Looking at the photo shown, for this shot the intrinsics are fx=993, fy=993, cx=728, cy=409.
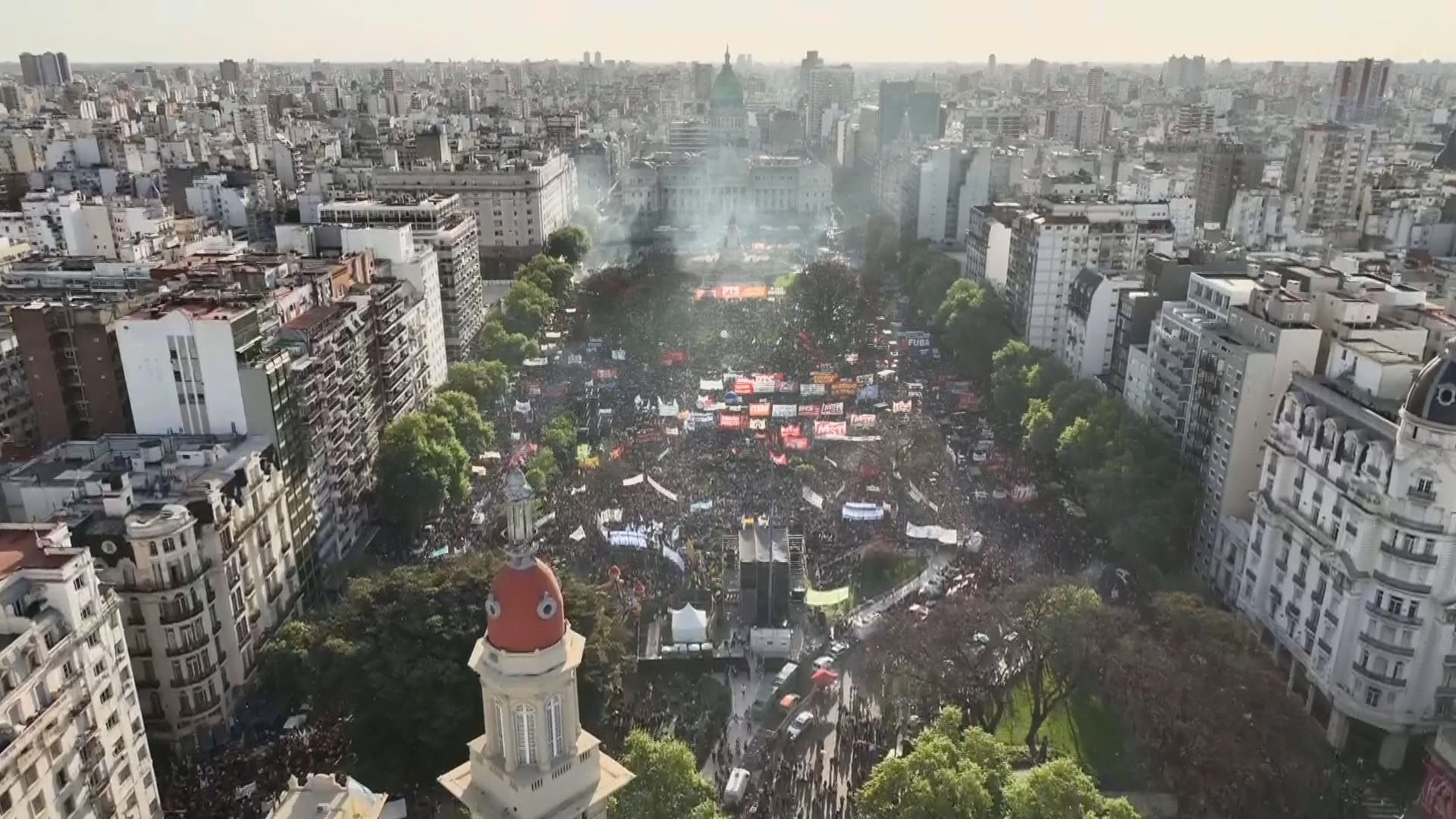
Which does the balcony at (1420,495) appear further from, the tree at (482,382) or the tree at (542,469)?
the tree at (482,382)

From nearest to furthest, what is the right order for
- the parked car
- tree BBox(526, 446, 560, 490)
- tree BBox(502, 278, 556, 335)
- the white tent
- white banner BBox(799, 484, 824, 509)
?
the parked car
the white tent
white banner BBox(799, 484, 824, 509)
tree BBox(526, 446, 560, 490)
tree BBox(502, 278, 556, 335)

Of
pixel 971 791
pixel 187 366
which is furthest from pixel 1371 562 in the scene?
pixel 187 366

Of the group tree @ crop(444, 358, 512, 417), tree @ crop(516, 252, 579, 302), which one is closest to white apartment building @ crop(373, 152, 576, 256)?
tree @ crop(516, 252, 579, 302)

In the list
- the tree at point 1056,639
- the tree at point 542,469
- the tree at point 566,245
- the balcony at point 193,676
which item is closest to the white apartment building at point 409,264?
the tree at point 542,469

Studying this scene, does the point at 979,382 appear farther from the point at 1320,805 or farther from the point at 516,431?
the point at 1320,805

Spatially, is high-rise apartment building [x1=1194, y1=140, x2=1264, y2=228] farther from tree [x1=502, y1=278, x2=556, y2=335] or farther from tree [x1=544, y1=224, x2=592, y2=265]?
tree [x1=502, y1=278, x2=556, y2=335]

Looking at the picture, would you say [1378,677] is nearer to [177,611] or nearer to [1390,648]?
[1390,648]
